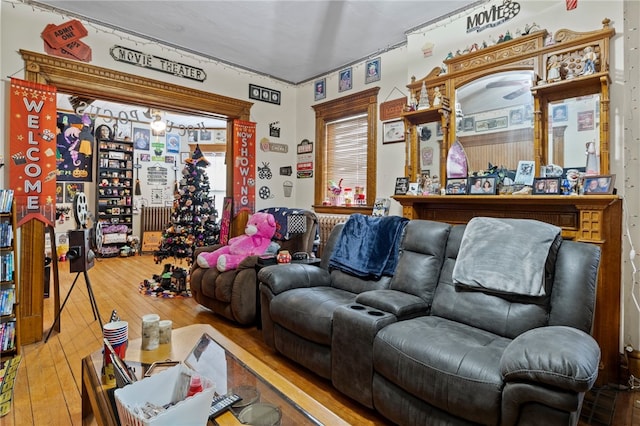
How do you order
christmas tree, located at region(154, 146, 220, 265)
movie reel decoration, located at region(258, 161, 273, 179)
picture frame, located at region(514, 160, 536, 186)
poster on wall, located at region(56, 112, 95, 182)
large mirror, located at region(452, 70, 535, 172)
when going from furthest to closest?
1. poster on wall, located at region(56, 112, 95, 182)
2. movie reel decoration, located at region(258, 161, 273, 179)
3. christmas tree, located at region(154, 146, 220, 265)
4. large mirror, located at region(452, 70, 535, 172)
5. picture frame, located at region(514, 160, 536, 186)

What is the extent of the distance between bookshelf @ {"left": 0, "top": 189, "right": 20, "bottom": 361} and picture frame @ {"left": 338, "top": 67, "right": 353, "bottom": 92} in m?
3.59

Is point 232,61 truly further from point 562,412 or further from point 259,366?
point 562,412

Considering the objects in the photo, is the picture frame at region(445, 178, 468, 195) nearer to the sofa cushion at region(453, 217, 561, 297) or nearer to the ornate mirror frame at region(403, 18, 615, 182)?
the ornate mirror frame at region(403, 18, 615, 182)

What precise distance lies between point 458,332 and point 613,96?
6.38 ft

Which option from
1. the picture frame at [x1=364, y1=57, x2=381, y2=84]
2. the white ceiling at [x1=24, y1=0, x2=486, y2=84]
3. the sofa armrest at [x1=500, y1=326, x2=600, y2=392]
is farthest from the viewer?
the picture frame at [x1=364, y1=57, x2=381, y2=84]

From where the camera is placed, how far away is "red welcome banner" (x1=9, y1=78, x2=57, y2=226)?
2.84 m

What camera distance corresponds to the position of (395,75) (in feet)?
12.6

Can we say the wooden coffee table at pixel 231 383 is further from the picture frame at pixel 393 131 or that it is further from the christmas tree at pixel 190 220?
the christmas tree at pixel 190 220

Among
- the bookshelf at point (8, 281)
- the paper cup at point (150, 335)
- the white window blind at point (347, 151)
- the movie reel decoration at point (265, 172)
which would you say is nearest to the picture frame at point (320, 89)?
the white window blind at point (347, 151)

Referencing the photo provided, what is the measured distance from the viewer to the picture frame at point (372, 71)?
4.04m

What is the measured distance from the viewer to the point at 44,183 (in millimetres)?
2961

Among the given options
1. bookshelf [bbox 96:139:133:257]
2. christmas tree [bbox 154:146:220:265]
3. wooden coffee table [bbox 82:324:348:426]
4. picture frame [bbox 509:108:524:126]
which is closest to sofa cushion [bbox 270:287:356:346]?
wooden coffee table [bbox 82:324:348:426]

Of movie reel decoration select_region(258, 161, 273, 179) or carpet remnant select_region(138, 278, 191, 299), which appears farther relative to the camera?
movie reel decoration select_region(258, 161, 273, 179)

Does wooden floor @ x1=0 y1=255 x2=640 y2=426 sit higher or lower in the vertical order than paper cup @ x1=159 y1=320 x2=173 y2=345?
lower
